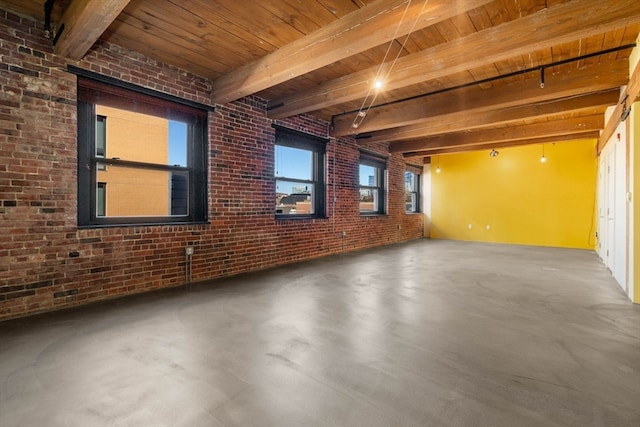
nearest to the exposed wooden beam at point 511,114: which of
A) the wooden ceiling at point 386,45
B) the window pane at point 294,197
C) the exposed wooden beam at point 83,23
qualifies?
the wooden ceiling at point 386,45

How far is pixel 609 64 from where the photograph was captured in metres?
3.53

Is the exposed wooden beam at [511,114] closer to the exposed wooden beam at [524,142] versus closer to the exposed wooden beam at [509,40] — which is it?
the exposed wooden beam at [524,142]

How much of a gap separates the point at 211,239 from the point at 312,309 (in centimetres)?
195

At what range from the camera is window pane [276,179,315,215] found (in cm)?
546

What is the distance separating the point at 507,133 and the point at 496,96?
2623 mm

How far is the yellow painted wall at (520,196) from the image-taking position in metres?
7.64

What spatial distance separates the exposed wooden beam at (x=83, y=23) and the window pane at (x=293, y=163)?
2931 mm

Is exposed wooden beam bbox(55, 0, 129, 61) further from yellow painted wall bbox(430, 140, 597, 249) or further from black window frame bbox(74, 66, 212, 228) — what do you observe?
yellow painted wall bbox(430, 140, 597, 249)

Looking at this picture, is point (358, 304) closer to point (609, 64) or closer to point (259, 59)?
point (259, 59)

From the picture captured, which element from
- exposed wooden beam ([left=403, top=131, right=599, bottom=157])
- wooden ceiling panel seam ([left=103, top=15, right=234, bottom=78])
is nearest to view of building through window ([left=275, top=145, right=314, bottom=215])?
wooden ceiling panel seam ([left=103, top=15, right=234, bottom=78])

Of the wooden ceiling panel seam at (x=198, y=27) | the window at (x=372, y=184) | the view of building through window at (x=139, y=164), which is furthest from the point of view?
the window at (x=372, y=184)

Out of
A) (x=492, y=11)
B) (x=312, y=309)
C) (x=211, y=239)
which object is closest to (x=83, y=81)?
(x=211, y=239)

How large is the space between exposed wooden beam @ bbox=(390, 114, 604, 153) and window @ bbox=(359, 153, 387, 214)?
612mm

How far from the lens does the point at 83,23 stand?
2428 mm
